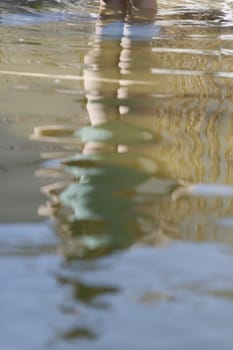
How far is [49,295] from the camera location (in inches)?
60.1

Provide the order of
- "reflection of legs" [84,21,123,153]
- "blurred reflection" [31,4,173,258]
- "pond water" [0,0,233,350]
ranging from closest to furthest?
"pond water" [0,0,233,350]
"blurred reflection" [31,4,173,258]
"reflection of legs" [84,21,123,153]

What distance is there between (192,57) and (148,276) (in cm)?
245

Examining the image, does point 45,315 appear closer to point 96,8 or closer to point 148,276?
point 148,276

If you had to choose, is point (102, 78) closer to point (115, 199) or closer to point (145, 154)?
point (145, 154)

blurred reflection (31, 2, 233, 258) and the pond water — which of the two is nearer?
the pond water

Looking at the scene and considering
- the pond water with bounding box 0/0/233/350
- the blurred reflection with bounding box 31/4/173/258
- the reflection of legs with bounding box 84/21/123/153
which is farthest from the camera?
the reflection of legs with bounding box 84/21/123/153

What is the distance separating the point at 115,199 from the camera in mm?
2025

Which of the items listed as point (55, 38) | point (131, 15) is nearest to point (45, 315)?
point (55, 38)

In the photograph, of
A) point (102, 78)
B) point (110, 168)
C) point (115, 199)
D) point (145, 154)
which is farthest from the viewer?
point (102, 78)

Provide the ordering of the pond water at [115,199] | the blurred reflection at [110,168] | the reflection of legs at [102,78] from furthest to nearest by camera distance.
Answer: the reflection of legs at [102,78] < the blurred reflection at [110,168] < the pond water at [115,199]

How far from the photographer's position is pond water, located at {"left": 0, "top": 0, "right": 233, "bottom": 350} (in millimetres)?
1438

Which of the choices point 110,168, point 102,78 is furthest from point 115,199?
point 102,78

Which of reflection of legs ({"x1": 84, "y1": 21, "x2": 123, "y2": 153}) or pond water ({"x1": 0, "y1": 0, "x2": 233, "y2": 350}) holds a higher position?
pond water ({"x1": 0, "y1": 0, "x2": 233, "y2": 350})

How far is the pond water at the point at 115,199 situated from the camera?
1438 millimetres
